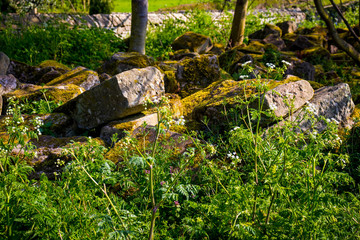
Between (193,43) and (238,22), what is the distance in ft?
7.21

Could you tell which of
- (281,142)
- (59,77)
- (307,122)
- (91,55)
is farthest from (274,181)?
(91,55)

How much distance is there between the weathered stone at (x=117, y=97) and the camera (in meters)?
5.02

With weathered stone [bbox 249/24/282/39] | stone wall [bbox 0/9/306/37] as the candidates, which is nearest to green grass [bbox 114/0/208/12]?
stone wall [bbox 0/9/306/37]

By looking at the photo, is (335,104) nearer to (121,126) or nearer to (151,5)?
(121,126)

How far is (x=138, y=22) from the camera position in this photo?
10.3 meters

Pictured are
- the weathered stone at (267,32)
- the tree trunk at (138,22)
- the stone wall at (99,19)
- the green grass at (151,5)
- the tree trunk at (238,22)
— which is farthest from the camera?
the green grass at (151,5)

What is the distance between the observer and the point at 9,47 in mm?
10633

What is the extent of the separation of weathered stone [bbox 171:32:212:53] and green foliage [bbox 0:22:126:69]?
2.12m

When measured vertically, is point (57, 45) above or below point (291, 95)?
below

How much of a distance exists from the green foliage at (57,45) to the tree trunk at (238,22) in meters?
4.05

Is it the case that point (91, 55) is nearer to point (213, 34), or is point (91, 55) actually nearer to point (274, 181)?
point (213, 34)

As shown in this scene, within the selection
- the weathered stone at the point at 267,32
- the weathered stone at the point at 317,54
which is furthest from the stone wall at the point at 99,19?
the weathered stone at the point at 317,54

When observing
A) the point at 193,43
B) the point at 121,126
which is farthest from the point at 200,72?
the point at 193,43

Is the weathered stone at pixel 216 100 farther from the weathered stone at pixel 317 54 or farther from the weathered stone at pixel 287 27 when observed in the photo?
the weathered stone at pixel 287 27
